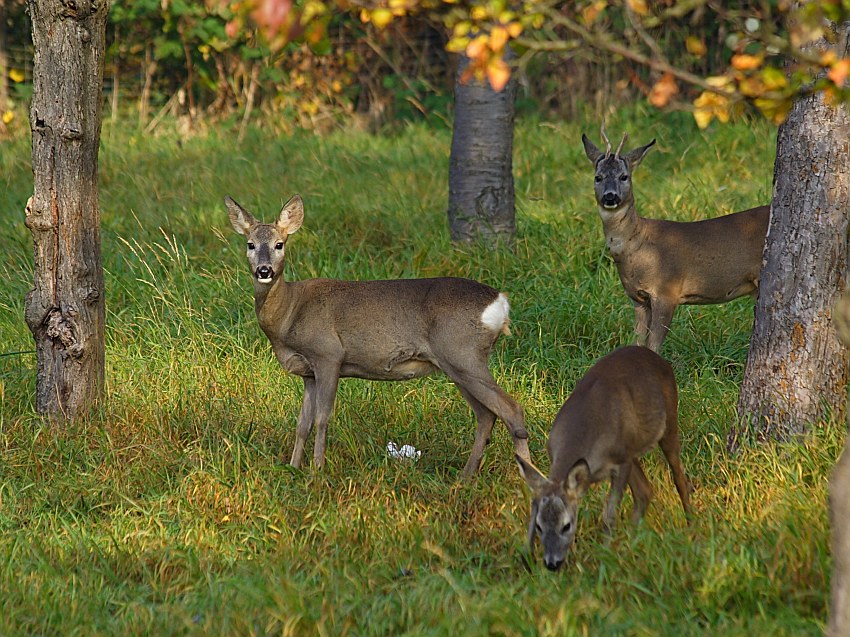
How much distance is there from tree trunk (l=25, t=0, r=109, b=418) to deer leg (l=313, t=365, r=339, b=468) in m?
1.08

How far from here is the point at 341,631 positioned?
11.3 feet

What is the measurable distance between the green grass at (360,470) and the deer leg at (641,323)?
0.38ft

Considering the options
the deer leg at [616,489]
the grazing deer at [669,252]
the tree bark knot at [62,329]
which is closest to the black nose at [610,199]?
the grazing deer at [669,252]

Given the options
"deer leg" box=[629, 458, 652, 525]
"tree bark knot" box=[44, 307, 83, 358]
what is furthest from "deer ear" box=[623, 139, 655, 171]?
"tree bark knot" box=[44, 307, 83, 358]

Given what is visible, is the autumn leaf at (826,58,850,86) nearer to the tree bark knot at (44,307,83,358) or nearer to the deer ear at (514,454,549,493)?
the deer ear at (514,454,549,493)

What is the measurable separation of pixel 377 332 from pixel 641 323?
194 cm

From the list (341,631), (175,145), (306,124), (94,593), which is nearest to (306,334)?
(94,593)

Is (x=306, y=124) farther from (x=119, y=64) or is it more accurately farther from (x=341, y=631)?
(x=341, y=631)

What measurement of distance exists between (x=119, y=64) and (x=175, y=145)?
2.47 metres

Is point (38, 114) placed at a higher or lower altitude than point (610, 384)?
higher

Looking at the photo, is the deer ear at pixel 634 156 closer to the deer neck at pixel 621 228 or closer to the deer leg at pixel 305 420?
the deer neck at pixel 621 228

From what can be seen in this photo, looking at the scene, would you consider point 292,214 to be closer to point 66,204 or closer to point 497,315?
point 66,204

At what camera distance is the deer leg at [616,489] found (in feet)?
13.7

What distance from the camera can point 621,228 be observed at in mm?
7004
